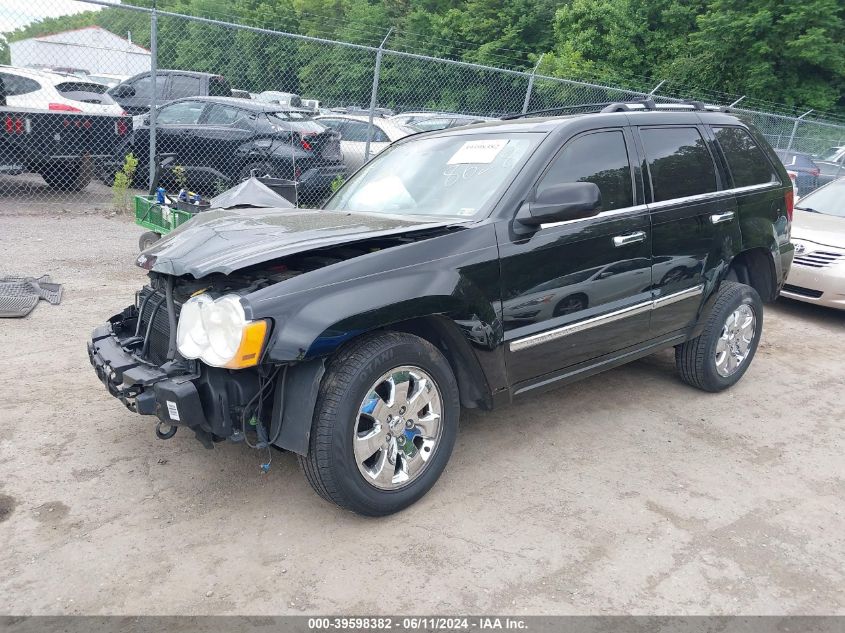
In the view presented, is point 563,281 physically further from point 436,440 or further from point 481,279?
point 436,440

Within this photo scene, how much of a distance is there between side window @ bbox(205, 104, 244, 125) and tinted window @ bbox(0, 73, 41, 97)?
8.40ft

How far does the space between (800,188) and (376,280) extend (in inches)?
592

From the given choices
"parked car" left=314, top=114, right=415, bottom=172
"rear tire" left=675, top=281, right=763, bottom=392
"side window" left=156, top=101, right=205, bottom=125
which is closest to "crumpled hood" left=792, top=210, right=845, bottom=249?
"rear tire" left=675, top=281, right=763, bottom=392

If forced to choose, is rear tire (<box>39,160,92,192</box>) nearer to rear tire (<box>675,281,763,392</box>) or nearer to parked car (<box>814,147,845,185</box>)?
rear tire (<box>675,281,763,392</box>)

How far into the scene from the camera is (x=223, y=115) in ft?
34.7

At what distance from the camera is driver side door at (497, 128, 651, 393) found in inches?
138

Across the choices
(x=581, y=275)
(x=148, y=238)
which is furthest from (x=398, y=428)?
(x=148, y=238)

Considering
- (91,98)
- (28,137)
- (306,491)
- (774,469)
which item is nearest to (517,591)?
(306,491)

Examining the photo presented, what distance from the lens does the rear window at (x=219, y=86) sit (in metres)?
13.3

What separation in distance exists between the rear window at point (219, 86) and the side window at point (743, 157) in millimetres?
10802

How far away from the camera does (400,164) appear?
14.3ft

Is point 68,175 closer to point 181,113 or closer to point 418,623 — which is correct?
point 181,113

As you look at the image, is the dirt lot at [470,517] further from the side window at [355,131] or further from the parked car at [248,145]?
the side window at [355,131]

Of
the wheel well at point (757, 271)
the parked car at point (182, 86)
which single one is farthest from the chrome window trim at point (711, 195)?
the parked car at point (182, 86)
